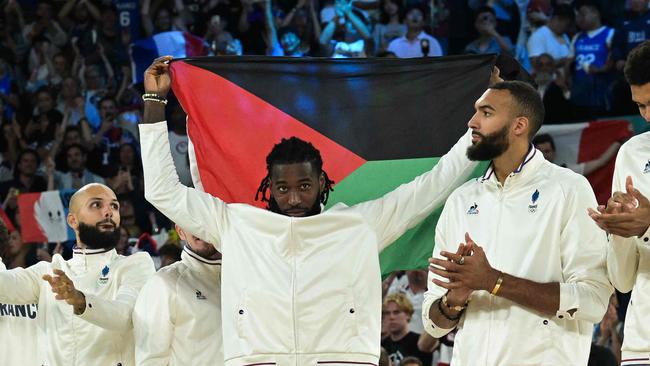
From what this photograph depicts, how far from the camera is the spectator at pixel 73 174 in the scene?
12922 millimetres

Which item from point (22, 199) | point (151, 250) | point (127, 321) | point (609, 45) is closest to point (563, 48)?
point (609, 45)

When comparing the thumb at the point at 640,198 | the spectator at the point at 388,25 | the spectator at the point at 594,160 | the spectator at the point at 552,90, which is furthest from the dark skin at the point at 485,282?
the spectator at the point at 388,25

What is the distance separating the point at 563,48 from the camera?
12117 mm

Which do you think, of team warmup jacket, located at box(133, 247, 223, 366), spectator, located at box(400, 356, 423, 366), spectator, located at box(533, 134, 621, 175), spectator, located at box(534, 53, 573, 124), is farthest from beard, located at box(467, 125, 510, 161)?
spectator, located at box(534, 53, 573, 124)

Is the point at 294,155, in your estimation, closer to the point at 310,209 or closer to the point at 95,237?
the point at 310,209

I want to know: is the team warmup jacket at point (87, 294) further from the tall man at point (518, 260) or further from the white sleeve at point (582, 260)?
the white sleeve at point (582, 260)

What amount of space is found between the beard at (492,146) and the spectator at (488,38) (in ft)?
24.6

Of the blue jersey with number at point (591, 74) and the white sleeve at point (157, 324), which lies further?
the blue jersey with number at point (591, 74)

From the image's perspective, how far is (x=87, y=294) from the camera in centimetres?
656

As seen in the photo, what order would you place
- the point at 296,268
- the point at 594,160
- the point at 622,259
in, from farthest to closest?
the point at 594,160
the point at 296,268
the point at 622,259

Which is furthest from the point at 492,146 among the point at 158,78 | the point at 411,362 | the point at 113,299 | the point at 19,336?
the point at 411,362

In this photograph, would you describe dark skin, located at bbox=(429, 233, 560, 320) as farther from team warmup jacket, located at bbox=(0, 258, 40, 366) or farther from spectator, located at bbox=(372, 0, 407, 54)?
→ spectator, located at bbox=(372, 0, 407, 54)

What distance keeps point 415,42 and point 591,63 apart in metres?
2.00

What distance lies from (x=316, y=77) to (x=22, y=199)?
563 cm
